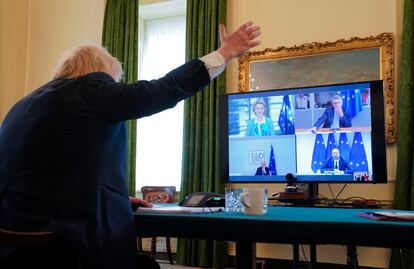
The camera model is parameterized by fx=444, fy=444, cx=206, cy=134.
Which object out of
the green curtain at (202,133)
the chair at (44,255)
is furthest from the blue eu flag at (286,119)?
the chair at (44,255)

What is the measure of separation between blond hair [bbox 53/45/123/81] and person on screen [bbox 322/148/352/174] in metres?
1.98

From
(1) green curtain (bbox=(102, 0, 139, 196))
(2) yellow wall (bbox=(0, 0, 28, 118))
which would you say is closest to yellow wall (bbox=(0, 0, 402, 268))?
(2) yellow wall (bbox=(0, 0, 28, 118))

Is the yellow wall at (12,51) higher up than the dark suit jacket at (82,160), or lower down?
higher up

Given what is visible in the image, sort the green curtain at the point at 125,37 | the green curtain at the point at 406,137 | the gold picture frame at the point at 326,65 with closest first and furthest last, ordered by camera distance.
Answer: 1. the green curtain at the point at 406,137
2. the gold picture frame at the point at 326,65
3. the green curtain at the point at 125,37

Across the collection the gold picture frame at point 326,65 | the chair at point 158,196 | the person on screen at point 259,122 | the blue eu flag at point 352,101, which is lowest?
the chair at point 158,196

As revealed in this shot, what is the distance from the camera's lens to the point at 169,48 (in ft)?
15.9

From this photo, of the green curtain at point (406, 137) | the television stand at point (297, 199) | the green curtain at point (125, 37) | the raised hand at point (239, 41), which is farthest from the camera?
the green curtain at point (125, 37)

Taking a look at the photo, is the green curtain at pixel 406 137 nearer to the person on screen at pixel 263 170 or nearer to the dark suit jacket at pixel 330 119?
the dark suit jacket at pixel 330 119

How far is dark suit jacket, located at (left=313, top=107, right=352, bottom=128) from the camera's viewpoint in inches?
118

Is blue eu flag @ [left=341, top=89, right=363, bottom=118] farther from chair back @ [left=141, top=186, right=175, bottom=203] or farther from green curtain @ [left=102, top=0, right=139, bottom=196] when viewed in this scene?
green curtain @ [left=102, top=0, right=139, bottom=196]

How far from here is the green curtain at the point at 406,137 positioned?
10.9 ft

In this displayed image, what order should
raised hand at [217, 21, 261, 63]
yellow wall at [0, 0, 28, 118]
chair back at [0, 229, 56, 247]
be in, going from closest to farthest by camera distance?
1. chair back at [0, 229, 56, 247]
2. raised hand at [217, 21, 261, 63]
3. yellow wall at [0, 0, 28, 118]

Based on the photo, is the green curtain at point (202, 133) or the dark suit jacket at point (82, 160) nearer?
the dark suit jacket at point (82, 160)

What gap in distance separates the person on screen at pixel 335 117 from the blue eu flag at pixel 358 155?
0.12m
